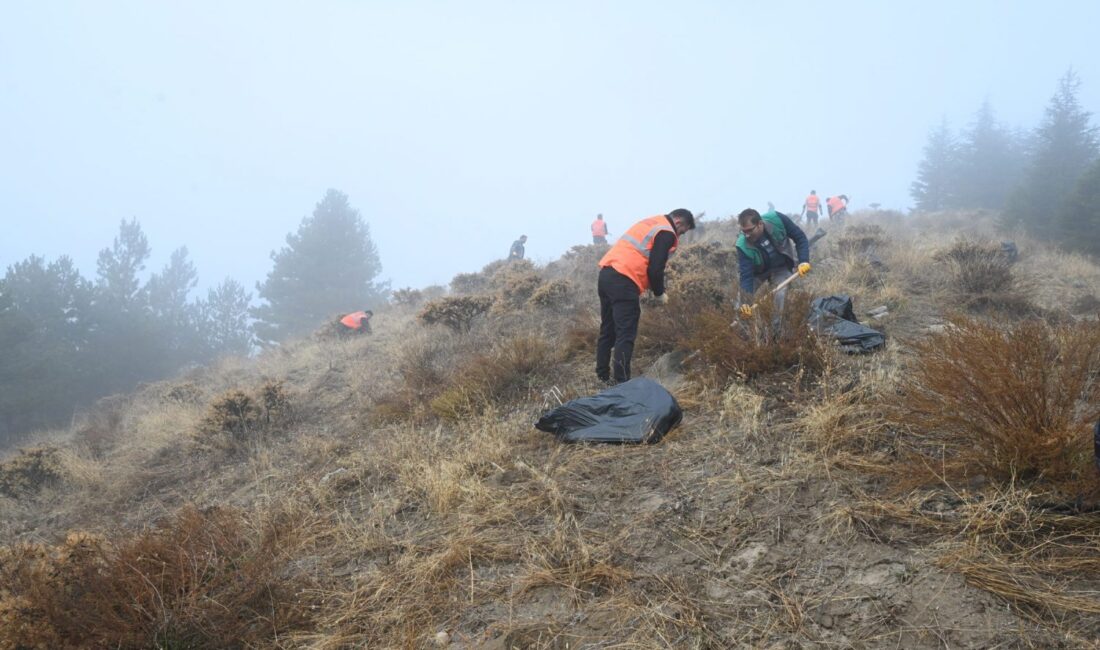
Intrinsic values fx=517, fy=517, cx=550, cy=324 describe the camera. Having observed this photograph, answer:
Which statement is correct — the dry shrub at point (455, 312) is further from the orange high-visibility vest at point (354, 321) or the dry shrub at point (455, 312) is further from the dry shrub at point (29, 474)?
the dry shrub at point (29, 474)

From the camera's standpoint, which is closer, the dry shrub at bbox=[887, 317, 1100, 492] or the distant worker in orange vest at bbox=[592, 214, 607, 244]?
the dry shrub at bbox=[887, 317, 1100, 492]

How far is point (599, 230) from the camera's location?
696 inches

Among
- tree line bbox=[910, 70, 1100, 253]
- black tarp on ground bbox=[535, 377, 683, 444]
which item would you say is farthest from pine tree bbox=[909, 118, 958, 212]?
black tarp on ground bbox=[535, 377, 683, 444]

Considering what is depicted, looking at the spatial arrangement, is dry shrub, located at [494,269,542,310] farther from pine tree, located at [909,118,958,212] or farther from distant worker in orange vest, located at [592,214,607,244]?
pine tree, located at [909,118,958,212]

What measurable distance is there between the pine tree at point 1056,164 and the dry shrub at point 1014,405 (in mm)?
19960

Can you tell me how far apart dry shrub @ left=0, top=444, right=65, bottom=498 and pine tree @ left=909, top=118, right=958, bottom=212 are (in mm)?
40942

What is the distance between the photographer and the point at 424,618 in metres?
2.32

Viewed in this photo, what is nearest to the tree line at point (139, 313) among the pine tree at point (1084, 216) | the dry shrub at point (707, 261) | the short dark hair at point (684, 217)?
the dry shrub at point (707, 261)

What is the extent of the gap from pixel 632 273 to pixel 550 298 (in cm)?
386

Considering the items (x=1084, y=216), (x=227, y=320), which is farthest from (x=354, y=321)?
(x=1084, y=216)

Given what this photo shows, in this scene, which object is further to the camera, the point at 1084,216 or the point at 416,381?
the point at 1084,216

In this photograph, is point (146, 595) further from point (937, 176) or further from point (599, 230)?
point (937, 176)

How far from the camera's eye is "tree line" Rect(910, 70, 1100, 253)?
16.1m

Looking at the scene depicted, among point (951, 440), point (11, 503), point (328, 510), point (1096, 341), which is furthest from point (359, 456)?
point (11, 503)
